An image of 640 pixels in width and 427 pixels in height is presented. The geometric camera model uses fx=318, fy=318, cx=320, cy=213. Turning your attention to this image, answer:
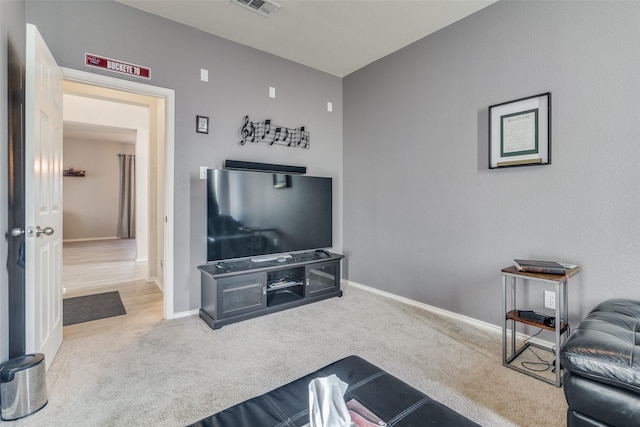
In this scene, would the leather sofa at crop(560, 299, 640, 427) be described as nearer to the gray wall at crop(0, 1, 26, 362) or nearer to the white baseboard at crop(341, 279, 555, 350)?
the white baseboard at crop(341, 279, 555, 350)

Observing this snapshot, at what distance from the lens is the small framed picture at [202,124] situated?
3018mm

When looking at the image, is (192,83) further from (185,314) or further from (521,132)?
(521,132)

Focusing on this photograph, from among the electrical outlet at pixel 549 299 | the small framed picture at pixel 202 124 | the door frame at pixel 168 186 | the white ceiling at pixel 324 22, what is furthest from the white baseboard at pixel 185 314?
the electrical outlet at pixel 549 299

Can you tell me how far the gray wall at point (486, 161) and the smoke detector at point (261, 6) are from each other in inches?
56.1

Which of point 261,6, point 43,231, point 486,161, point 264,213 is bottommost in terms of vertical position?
point 43,231

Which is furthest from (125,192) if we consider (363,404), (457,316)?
(363,404)

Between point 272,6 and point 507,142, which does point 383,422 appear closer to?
point 507,142

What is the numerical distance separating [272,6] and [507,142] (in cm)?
224

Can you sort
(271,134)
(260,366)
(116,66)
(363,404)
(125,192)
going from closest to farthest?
(363,404), (260,366), (116,66), (271,134), (125,192)

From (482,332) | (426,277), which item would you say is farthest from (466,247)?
(482,332)

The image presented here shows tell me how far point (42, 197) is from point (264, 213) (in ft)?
5.48

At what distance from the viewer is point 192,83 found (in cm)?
299

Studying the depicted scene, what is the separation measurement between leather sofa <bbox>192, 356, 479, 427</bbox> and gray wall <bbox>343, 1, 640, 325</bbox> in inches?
71.8

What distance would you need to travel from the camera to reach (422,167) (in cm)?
321
